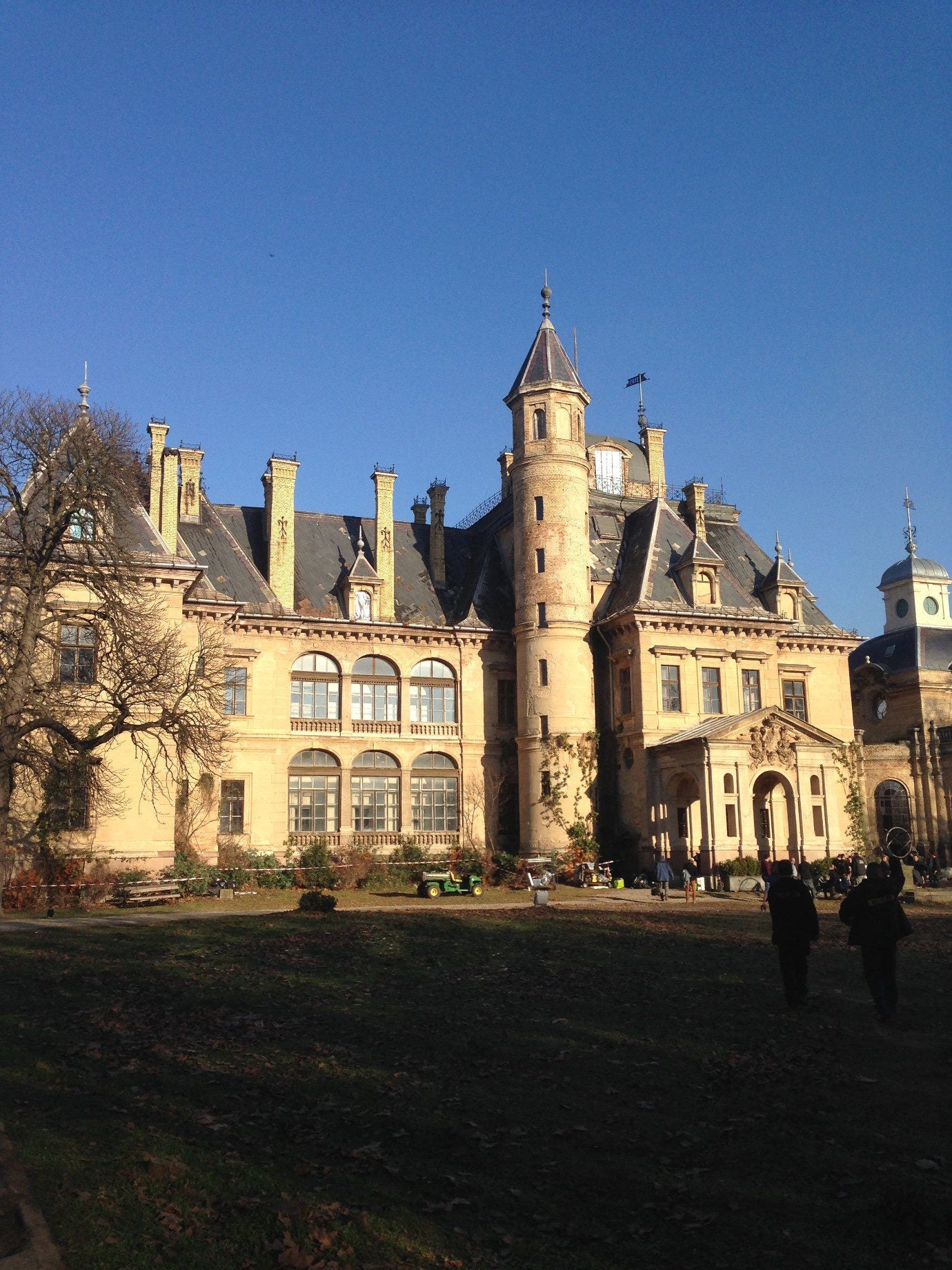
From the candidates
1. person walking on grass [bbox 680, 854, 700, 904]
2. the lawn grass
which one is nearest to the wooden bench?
the lawn grass

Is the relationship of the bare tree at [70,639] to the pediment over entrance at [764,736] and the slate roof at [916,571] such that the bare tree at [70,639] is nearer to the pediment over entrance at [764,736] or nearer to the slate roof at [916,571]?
the pediment over entrance at [764,736]

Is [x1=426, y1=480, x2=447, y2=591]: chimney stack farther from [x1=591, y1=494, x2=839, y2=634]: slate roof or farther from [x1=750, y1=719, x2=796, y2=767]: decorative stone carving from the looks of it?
[x1=750, y1=719, x2=796, y2=767]: decorative stone carving

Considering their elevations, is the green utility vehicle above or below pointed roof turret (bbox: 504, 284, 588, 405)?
below

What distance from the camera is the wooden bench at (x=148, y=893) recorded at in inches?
Answer: 1198

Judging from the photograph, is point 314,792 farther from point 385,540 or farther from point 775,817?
point 775,817

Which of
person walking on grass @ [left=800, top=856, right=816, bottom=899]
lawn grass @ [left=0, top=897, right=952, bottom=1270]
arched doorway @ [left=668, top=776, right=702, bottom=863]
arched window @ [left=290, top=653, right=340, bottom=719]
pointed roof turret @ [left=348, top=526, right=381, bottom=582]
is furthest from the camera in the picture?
pointed roof turret @ [left=348, top=526, right=381, bottom=582]

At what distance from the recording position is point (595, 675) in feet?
148

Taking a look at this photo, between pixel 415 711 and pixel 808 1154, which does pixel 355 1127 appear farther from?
pixel 415 711

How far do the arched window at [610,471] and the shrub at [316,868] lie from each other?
83.5 feet

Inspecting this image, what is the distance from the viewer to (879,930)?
1332cm

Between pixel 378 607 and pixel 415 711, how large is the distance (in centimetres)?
454

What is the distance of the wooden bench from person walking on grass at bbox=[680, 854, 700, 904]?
15.3 meters

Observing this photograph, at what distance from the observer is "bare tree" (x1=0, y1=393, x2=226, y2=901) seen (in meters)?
27.0

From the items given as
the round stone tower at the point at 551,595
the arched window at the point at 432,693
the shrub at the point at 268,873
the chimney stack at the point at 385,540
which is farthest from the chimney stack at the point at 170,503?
the round stone tower at the point at 551,595
